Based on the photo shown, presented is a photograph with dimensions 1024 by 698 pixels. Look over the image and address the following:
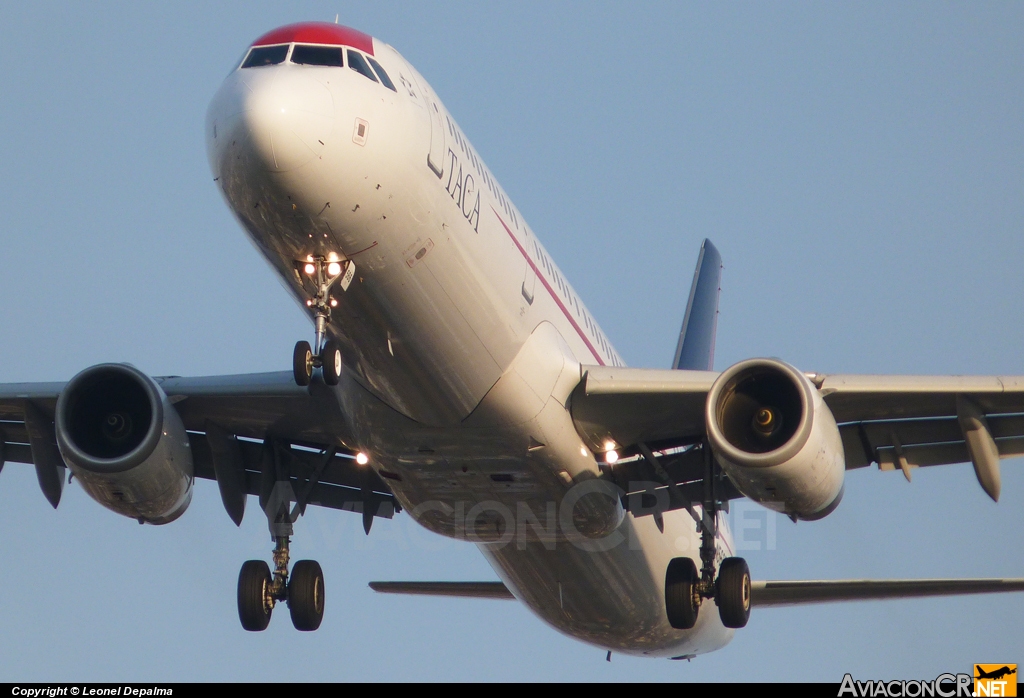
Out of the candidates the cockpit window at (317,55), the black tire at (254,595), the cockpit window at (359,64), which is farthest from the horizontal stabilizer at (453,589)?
the cockpit window at (317,55)

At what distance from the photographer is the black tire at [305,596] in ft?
68.6

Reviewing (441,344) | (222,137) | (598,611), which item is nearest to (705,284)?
(598,611)

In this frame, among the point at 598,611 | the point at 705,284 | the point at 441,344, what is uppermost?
the point at 705,284

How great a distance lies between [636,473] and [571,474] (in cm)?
139

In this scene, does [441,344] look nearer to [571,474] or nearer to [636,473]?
[571,474]

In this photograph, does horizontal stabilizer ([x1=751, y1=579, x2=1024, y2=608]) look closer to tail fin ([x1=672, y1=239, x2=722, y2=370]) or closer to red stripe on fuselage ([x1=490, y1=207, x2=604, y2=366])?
red stripe on fuselage ([x1=490, y1=207, x2=604, y2=366])

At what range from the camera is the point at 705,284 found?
36906 millimetres

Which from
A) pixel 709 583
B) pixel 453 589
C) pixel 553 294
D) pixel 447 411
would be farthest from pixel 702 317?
pixel 447 411

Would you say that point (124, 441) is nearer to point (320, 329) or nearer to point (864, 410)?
point (320, 329)

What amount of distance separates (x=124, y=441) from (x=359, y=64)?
7.07 meters

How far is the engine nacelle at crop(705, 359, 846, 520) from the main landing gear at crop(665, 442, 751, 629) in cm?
213

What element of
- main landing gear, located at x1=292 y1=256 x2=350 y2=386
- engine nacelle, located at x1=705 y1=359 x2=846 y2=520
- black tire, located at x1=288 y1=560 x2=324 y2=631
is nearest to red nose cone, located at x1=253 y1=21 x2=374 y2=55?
main landing gear, located at x1=292 y1=256 x2=350 y2=386

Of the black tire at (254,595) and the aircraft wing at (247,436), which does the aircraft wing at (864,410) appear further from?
the black tire at (254,595)

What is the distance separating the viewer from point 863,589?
2247cm
